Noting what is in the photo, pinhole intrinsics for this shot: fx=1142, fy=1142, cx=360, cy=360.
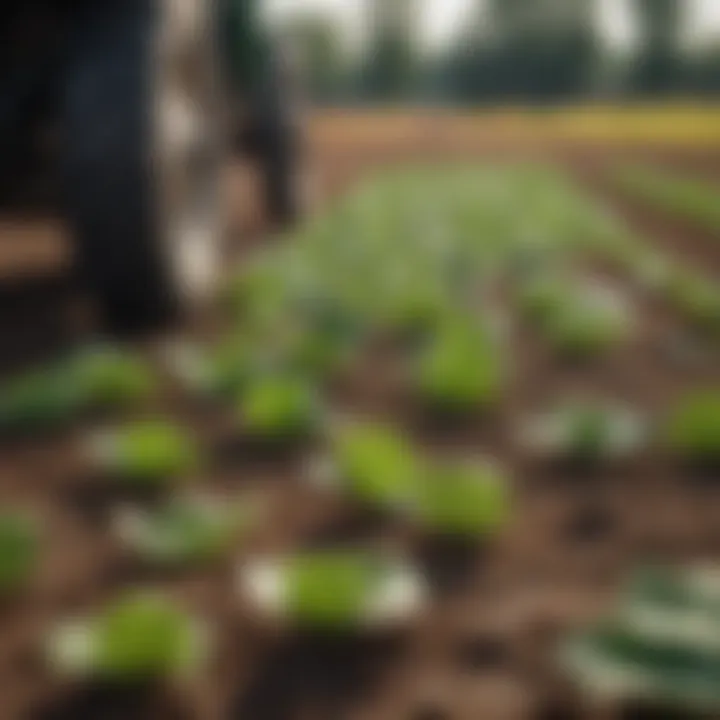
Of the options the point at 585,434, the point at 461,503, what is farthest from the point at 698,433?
the point at 461,503

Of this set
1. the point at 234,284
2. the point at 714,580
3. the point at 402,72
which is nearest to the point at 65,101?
the point at 234,284

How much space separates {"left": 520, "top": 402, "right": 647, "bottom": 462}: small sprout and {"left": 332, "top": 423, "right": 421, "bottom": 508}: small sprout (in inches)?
9.2

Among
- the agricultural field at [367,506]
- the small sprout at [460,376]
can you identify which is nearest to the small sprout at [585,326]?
the agricultural field at [367,506]

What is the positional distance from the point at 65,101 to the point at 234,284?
0.90m

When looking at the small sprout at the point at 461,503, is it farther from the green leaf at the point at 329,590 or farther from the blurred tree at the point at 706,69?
the blurred tree at the point at 706,69

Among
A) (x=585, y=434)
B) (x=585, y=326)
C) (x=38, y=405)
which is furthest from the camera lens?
(x=585, y=326)

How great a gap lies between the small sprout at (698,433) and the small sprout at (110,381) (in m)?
0.90

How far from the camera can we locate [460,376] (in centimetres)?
200

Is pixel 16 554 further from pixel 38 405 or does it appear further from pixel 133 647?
pixel 38 405

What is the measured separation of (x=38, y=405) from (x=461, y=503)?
31.4 inches

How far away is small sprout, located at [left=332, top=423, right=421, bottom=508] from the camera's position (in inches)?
58.1

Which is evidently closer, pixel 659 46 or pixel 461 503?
pixel 461 503

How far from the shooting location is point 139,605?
1127mm

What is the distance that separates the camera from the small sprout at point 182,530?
1337mm
